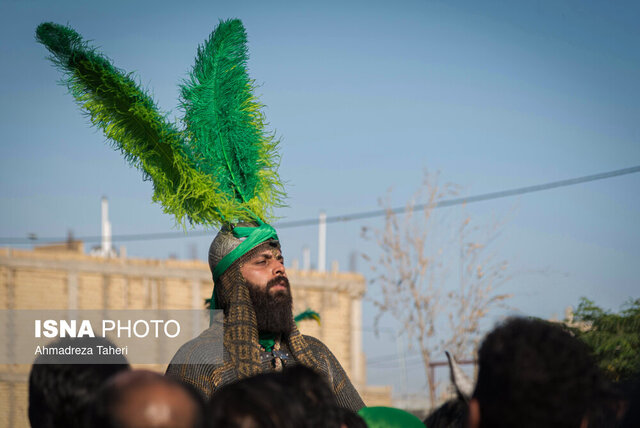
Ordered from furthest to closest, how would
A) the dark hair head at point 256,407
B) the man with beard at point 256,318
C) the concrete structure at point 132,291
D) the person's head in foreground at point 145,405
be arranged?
the concrete structure at point 132,291, the man with beard at point 256,318, the dark hair head at point 256,407, the person's head in foreground at point 145,405

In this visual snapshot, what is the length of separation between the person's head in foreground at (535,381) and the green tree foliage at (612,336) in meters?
1.96

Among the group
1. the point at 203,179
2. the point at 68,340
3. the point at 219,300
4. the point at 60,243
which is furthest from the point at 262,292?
the point at 60,243

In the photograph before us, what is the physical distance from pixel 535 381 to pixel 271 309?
7.74ft

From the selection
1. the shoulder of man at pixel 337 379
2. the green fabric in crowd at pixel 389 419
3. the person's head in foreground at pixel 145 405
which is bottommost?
the shoulder of man at pixel 337 379

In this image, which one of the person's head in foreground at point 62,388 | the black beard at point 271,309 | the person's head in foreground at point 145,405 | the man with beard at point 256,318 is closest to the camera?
the person's head in foreground at point 145,405

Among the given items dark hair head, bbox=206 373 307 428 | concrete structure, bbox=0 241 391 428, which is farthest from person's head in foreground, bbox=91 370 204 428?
concrete structure, bbox=0 241 391 428

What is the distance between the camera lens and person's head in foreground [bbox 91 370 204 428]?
1502 millimetres

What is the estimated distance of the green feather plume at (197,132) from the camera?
12.6ft

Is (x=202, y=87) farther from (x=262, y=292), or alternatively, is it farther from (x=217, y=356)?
(x=217, y=356)

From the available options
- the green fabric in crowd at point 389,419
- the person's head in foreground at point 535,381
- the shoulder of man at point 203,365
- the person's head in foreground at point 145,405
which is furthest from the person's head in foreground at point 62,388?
the shoulder of man at point 203,365

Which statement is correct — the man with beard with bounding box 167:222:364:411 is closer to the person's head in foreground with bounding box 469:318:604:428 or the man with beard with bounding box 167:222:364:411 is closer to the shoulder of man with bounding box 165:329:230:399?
the shoulder of man with bounding box 165:329:230:399

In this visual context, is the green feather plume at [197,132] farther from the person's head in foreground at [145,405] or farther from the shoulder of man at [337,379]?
the person's head in foreground at [145,405]

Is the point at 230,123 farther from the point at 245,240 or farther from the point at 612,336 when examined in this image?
the point at 612,336

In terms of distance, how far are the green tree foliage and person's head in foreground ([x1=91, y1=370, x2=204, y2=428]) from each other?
8.68 feet
